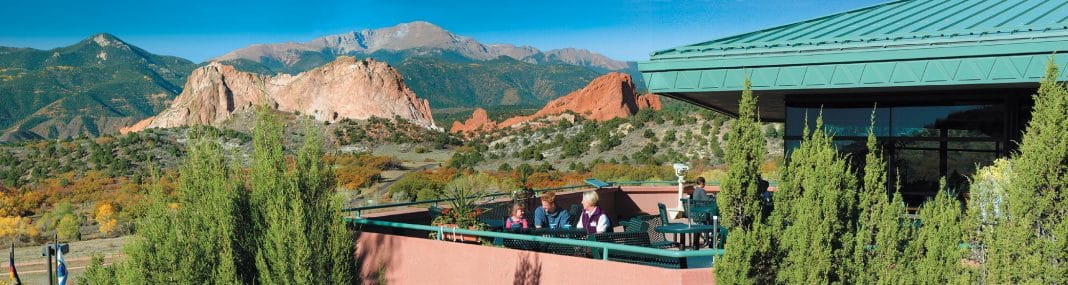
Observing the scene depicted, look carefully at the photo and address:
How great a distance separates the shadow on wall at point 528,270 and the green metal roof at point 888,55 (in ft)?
6.35

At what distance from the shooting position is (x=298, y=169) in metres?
5.11

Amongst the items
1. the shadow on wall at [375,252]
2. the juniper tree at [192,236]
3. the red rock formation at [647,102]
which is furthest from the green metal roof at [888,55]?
the red rock formation at [647,102]

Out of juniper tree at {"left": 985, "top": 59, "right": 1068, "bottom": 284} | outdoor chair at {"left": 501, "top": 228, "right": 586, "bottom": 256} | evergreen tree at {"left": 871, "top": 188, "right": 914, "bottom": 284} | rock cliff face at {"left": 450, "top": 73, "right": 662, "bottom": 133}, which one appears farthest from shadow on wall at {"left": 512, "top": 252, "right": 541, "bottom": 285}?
rock cliff face at {"left": 450, "top": 73, "right": 662, "bottom": 133}

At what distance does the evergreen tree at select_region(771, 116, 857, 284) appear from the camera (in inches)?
187

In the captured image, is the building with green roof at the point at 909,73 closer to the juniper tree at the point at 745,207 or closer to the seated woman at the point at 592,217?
the seated woman at the point at 592,217

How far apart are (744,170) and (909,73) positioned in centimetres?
227

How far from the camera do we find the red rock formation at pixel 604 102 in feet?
245

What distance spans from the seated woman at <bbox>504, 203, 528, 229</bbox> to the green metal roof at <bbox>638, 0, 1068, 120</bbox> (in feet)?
7.35

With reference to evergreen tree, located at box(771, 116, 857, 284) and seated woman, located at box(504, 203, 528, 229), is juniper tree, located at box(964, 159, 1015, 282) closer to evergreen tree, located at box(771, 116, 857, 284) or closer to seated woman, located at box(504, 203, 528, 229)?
evergreen tree, located at box(771, 116, 857, 284)

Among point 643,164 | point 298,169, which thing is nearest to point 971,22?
point 298,169

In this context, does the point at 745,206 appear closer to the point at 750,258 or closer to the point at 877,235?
the point at 750,258

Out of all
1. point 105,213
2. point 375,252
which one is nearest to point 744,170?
point 375,252

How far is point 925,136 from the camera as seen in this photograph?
7625 millimetres

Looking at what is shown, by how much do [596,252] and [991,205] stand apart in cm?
309
